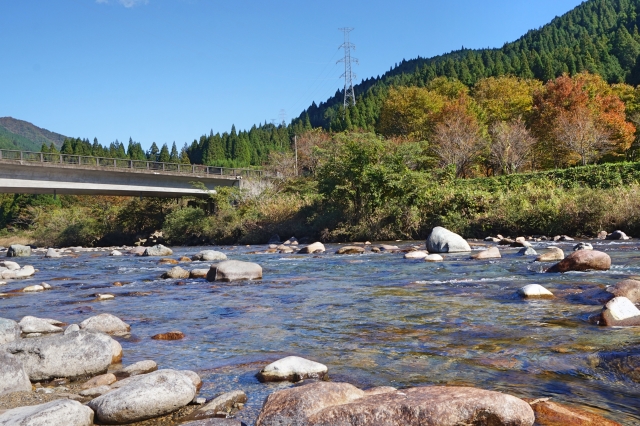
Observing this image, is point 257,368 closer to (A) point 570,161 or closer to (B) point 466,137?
(B) point 466,137

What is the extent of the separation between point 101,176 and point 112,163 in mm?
2284

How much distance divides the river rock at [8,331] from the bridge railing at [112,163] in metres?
31.6

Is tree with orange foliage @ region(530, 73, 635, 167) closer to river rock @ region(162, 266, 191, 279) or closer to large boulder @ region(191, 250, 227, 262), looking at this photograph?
large boulder @ region(191, 250, 227, 262)

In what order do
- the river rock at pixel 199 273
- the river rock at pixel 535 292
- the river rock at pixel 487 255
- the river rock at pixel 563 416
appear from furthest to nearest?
the river rock at pixel 487 255
the river rock at pixel 199 273
the river rock at pixel 535 292
the river rock at pixel 563 416

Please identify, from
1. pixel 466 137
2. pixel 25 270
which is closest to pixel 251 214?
pixel 25 270

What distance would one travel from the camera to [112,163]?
42.5 m

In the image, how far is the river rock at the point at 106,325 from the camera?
22.3ft

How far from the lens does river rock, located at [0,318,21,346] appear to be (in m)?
6.07

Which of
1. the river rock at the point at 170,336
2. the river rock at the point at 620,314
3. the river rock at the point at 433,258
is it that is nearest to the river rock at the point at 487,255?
the river rock at the point at 433,258

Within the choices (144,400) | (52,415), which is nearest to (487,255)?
(144,400)

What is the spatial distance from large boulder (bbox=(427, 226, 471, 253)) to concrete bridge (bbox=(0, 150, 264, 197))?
1126 inches

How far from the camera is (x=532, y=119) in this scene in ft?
174

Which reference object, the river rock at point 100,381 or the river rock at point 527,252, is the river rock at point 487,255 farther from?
the river rock at point 100,381

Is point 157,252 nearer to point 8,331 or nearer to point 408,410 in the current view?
point 8,331
